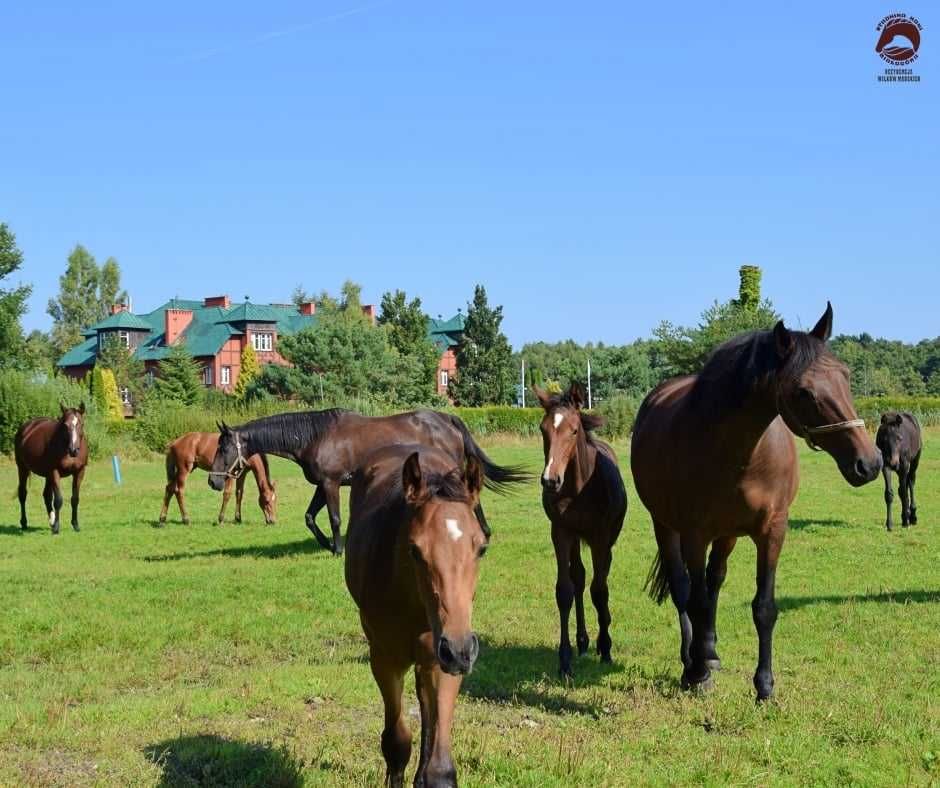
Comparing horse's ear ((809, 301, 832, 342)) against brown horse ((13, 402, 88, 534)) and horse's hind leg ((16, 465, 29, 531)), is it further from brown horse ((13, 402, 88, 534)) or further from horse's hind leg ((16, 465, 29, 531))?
horse's hind leg ((16, 465, 29, 531))

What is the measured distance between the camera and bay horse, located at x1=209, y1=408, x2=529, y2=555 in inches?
566

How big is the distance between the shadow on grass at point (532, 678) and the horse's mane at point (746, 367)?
2108mm

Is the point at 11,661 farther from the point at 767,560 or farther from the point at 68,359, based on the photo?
the point at 68,359

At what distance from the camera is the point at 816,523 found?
53.4 ft

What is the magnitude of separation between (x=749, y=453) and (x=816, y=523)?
10478 mm

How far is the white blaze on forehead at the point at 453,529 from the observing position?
12.9 ft

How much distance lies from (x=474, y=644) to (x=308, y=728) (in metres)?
2.68

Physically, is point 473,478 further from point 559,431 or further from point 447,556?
point 559,431

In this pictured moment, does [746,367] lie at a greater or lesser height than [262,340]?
lesser

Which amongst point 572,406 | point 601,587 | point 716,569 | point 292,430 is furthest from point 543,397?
point 292,430

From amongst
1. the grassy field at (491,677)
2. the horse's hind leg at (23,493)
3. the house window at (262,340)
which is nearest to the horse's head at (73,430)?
the horse's hind leg at (23,493)

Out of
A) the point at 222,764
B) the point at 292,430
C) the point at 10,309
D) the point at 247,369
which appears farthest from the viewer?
the point at 247,369

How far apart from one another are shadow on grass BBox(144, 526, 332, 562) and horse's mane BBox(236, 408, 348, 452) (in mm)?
1474

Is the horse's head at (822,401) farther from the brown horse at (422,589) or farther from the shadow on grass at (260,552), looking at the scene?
the shadow on grass at (260,552)
